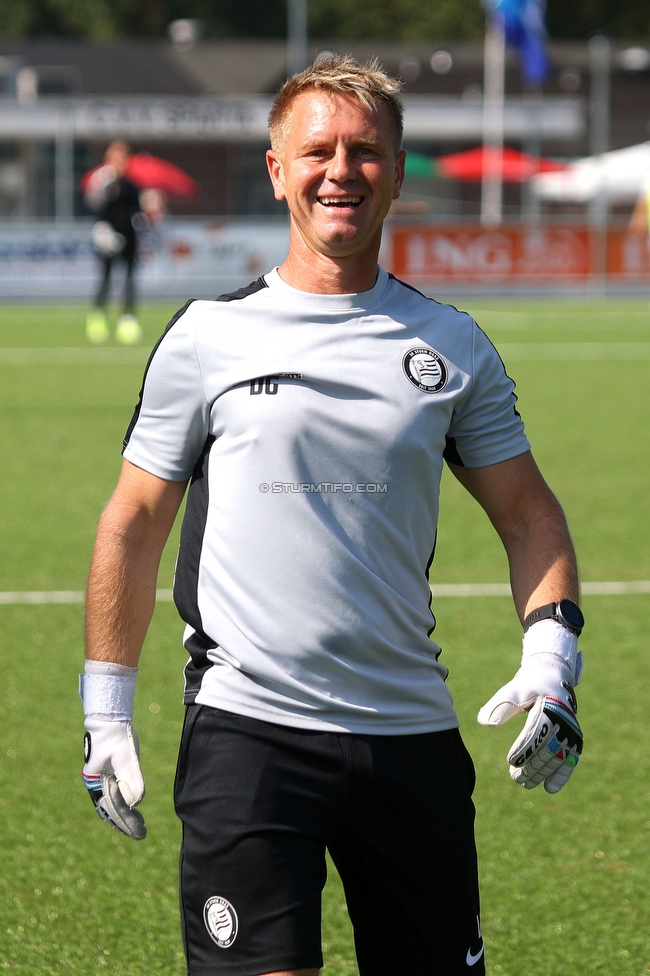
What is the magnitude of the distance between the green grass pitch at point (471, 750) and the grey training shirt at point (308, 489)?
51.1 inches

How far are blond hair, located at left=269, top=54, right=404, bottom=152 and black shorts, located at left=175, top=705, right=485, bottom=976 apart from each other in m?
1.11

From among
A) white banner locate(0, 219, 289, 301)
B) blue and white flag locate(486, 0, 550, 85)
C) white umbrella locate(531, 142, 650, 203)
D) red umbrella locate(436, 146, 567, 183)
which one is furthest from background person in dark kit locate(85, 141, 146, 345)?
red umbrella locate(436, 146, 567, 183)

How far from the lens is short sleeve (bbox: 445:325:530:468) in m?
2.74

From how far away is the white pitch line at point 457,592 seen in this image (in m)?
7.35

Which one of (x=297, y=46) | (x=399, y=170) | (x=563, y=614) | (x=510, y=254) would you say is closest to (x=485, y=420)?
(x=563, y=614)

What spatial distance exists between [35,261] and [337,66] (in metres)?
25.5

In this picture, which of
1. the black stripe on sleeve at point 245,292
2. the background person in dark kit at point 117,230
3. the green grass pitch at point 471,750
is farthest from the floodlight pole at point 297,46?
the black stripe on sleeve at point 245,292

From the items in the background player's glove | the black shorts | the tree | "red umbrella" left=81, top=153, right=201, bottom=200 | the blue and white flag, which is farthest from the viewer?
the tree

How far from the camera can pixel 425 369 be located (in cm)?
265

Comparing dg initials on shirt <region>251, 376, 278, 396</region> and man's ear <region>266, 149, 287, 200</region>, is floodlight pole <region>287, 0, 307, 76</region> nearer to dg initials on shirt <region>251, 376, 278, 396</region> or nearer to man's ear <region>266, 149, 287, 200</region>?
man's ear <region>266, 149, 287, 200</region>

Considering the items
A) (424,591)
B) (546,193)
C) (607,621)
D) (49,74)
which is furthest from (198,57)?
(424,591)

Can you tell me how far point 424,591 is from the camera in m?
2.72

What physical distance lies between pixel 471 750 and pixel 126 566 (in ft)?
9.15

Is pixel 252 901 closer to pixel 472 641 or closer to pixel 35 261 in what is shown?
pixel 472 641
